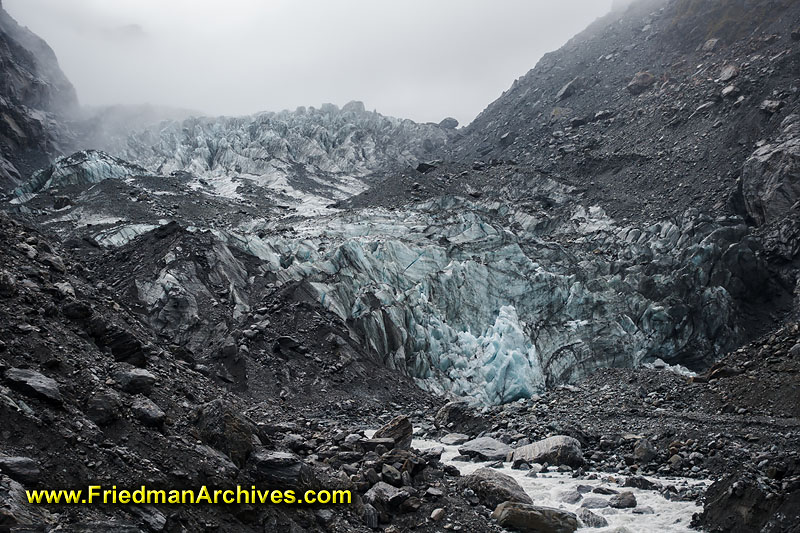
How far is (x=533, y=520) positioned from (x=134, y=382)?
633cm

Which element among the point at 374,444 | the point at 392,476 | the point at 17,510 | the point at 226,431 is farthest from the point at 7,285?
the point at 374,444

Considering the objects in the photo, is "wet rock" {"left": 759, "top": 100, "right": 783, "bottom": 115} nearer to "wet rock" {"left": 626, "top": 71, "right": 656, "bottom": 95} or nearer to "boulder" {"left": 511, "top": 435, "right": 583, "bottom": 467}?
"wet rock" {"left": 626, "top": 71, "right": 656, "bottom": 95}

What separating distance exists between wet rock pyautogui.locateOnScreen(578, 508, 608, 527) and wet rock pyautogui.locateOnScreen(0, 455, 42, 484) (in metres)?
7.63

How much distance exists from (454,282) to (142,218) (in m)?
20.6

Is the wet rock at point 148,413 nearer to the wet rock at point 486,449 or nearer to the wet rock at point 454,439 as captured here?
the wet rock at point 486,449

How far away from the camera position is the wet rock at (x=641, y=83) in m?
53.4

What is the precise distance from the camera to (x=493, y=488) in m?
9.17

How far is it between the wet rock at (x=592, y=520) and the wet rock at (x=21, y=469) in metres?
7.63

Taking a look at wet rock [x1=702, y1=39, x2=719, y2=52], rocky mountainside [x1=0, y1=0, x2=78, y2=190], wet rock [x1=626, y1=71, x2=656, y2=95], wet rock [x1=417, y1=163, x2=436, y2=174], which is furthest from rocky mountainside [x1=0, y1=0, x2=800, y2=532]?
wet rock [x1=417, y1=163, x2=436, y2=174]

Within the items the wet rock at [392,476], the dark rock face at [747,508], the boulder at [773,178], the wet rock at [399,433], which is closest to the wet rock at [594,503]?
the dark rock face at [747,508]

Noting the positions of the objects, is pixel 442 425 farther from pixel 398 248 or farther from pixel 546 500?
pixel 398 248

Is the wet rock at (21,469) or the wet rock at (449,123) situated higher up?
the wet rock at (449,123)

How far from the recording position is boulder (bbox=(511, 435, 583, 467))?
12164mm

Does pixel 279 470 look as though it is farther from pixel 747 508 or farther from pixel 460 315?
pixel 460 315
